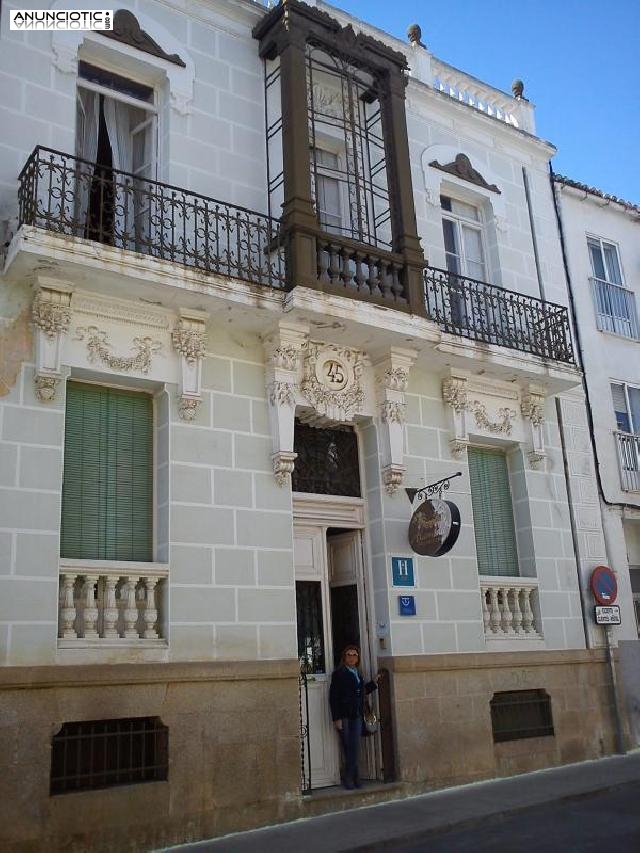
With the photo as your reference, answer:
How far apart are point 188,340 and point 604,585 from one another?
23.5 ft

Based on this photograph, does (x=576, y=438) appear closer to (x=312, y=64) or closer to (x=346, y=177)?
(x=346, y=177)

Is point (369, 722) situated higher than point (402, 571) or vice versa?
point (402, 571)

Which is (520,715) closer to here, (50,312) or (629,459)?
(629,459)

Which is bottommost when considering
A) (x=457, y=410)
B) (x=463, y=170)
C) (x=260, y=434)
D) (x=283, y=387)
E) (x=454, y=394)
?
(x=260, y=434)

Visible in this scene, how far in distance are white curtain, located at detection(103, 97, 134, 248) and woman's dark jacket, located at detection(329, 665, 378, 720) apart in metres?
5.55

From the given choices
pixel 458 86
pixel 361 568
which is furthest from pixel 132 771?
pixel 458 86

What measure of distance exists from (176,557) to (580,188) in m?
10.4

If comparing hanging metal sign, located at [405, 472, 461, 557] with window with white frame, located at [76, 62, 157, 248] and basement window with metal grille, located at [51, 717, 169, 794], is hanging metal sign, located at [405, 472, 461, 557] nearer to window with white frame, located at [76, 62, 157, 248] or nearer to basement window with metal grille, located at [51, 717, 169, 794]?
basement window with metal grille, located at [51, 717, 169, 794]

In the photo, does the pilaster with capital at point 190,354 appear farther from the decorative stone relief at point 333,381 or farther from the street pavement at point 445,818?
the street pavement at point 445,818

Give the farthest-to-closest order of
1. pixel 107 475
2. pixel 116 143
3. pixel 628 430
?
pixel 628 430 → pixel 116 143 → pixel 107 475

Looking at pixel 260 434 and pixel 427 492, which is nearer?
pixel 260 434

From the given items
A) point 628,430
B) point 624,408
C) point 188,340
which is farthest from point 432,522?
point 624,408

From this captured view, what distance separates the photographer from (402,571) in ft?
36.3

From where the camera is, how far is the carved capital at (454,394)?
40.1ft
